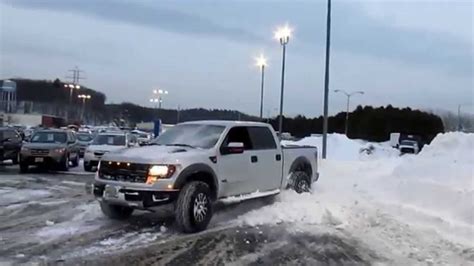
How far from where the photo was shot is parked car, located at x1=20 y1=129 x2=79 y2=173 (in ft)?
67.9

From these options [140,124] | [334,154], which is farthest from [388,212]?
[140,124]

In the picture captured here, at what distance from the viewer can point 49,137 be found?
22.6 metres

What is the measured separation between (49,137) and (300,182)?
46.3 feet

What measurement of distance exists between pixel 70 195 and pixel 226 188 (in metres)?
5.78

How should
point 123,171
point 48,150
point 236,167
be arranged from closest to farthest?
point 123,171
point 236,167
point 48,150

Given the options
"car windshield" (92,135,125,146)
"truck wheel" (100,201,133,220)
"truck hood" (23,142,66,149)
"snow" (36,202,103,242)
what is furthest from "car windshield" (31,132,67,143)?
"truck wheel" (100,201,133,220)

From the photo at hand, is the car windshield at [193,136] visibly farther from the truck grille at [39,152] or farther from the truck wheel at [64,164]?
the truck wheel at [64,164]

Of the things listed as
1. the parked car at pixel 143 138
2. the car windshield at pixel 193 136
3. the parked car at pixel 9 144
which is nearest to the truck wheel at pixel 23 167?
the parked car at pixel 9 144

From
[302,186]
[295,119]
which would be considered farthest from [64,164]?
[295,119]

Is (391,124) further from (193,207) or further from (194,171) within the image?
(193,207)

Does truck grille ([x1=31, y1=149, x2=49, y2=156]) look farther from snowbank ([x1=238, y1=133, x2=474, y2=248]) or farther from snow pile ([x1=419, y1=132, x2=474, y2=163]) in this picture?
snow pile ([x1=419, y1=132, x2=474, y2=163])

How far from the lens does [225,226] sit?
30.9ft

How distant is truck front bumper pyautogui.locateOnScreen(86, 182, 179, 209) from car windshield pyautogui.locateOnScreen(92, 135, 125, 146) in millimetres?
14845

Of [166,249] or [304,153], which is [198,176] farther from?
[304,153]
